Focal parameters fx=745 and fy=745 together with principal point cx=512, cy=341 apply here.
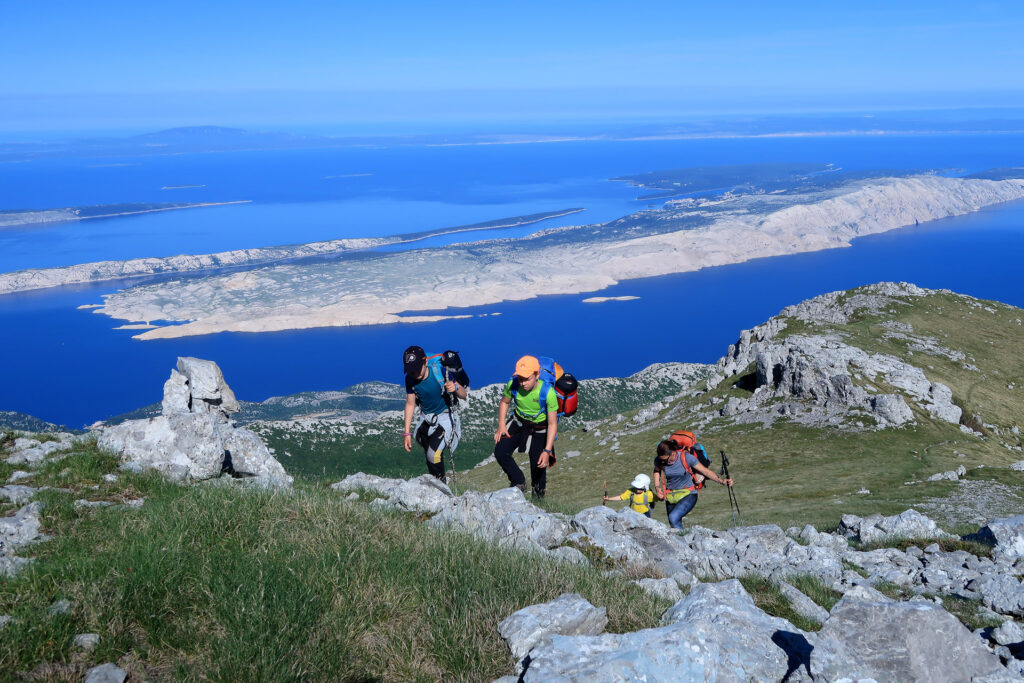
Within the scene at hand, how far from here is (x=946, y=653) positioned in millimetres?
4980

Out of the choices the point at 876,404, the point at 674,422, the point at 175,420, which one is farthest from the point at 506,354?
the point at 175,420

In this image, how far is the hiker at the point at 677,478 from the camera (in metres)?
13.1

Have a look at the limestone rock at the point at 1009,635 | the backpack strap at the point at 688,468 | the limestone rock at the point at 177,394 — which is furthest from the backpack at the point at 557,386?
the limestone rock at the point at 1009,635

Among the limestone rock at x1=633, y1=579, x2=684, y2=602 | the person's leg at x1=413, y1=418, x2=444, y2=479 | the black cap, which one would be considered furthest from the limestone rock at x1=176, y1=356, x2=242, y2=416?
the limestone rock at x1=633, y1=579, x2=684, y2=602

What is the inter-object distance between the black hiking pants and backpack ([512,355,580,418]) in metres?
0.35

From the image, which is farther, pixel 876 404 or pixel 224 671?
pixel 876 404

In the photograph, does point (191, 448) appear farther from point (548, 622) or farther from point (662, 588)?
point (548, 622)

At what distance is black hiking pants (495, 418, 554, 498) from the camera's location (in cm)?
1315

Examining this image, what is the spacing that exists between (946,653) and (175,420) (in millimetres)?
10755

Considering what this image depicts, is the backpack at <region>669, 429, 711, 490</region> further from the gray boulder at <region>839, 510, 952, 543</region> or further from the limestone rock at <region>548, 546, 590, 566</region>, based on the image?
the limestone rock at <region>548, 546, 590, 566</region>

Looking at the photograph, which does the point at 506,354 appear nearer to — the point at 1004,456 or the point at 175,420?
the point at 1004,456

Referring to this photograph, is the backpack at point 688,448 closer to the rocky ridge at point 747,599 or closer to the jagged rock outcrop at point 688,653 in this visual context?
the rocky ridge at point 747,599

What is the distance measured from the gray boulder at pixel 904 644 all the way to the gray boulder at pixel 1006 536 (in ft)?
20.6

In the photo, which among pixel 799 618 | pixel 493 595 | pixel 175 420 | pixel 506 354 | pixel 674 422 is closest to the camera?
pixel 493 595
